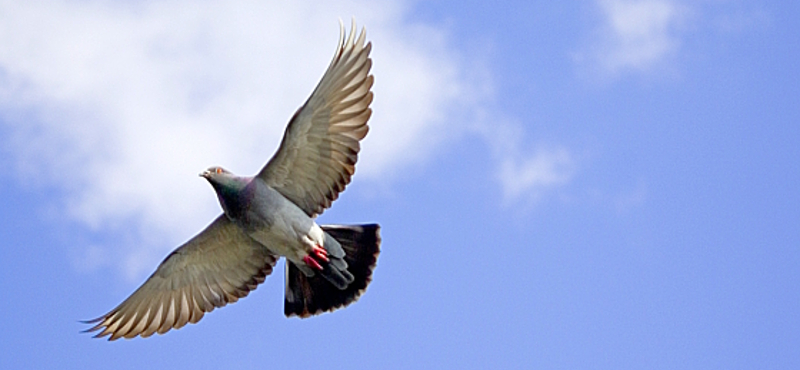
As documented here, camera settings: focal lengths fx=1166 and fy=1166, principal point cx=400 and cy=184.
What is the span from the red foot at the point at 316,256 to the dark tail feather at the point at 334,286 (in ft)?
0.80

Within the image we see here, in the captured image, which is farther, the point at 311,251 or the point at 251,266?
the point at 251,266

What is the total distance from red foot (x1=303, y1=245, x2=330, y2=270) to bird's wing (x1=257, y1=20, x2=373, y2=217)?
0.40m

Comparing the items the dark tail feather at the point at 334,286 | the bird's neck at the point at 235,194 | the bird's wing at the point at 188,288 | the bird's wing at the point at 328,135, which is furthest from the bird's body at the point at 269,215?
the bird's wing at the point at 188,288

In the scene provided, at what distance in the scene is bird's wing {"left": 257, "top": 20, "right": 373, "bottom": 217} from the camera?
11961 millimetres

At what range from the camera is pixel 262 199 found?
1238 centimetres

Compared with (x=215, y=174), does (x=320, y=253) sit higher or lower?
lower

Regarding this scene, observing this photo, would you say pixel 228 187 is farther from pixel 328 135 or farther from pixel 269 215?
pixel 328 135

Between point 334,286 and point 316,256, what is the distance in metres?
0.55

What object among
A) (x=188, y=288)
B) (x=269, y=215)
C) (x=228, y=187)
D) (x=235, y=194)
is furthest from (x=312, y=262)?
(x=188, y=288)

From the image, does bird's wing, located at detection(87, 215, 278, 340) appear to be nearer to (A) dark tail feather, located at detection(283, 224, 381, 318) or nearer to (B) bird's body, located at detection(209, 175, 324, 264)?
(A) dark tail feather, located at detection(283, 224, 381, 318)

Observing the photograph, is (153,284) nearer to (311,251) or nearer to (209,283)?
(209,283)

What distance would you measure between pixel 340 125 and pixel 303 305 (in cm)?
225

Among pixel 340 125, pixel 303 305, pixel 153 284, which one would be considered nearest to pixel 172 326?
pixel 153 284

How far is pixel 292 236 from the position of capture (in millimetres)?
12406
